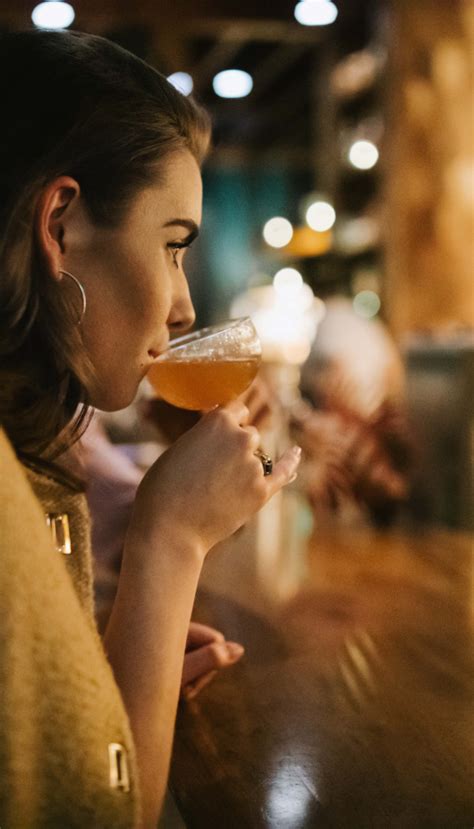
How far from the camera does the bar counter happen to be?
65 centimetres

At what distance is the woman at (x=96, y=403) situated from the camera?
21.4 inches

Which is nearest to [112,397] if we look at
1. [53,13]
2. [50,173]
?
[50,173]

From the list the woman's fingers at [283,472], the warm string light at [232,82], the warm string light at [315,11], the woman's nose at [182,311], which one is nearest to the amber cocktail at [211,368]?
the woman's nose at [182,311]

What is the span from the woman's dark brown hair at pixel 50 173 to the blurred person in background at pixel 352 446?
3.55 ft

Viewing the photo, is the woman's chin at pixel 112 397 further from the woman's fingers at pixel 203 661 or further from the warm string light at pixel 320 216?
the warm string light at pixel 320 216

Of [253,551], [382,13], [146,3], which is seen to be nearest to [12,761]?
[253,551]

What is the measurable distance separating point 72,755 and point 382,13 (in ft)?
17.2

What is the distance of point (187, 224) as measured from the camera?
0.85 meters

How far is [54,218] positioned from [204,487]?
282 mm

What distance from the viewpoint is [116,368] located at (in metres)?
0.83

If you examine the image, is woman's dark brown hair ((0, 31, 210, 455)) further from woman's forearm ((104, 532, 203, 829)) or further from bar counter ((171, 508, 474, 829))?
bar counter ((171, 508, 474, 829))

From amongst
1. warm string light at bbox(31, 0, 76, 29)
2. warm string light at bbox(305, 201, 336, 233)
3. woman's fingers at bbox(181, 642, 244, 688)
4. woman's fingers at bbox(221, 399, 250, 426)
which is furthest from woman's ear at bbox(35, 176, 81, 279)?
warm string light at bbox(305, 201, 336, 233)

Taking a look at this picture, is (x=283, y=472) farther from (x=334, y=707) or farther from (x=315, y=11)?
(x=315, y=11)

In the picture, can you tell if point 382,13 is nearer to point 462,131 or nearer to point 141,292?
point 462,131
